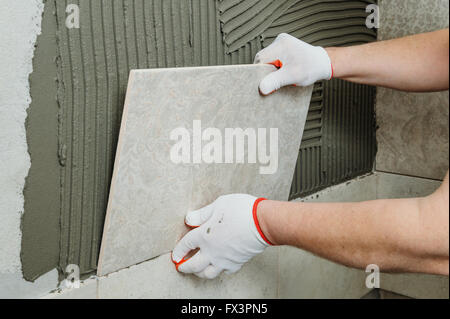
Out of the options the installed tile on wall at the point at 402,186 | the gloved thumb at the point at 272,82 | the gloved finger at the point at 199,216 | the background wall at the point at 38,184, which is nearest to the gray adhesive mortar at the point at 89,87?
the background wall at the point at 38,184

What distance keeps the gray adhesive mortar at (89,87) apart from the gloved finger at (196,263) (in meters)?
0.27

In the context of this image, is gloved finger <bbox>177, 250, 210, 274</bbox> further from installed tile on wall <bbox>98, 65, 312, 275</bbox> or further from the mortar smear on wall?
the mortar smear on wall

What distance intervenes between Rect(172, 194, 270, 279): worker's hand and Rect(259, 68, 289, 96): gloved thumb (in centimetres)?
31

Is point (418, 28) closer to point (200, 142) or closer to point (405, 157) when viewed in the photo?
point (405, 157)

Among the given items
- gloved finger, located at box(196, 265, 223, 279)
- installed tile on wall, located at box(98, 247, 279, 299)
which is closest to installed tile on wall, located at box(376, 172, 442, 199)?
installed tile on wall, located at box(98, 247, 279, 299)

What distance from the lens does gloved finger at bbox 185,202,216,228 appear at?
1297mm

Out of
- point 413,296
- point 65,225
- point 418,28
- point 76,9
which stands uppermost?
point 418,28

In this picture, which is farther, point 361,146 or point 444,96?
point 361,146

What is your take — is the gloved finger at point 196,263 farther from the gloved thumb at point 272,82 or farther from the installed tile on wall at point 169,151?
the gloved thumb at point 272,82

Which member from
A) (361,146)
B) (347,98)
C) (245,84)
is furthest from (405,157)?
(245,84)

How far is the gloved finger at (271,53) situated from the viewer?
1379mm

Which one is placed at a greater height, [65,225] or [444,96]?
[444,96]

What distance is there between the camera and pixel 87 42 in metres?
1.04

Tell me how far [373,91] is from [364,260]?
1.26 m
